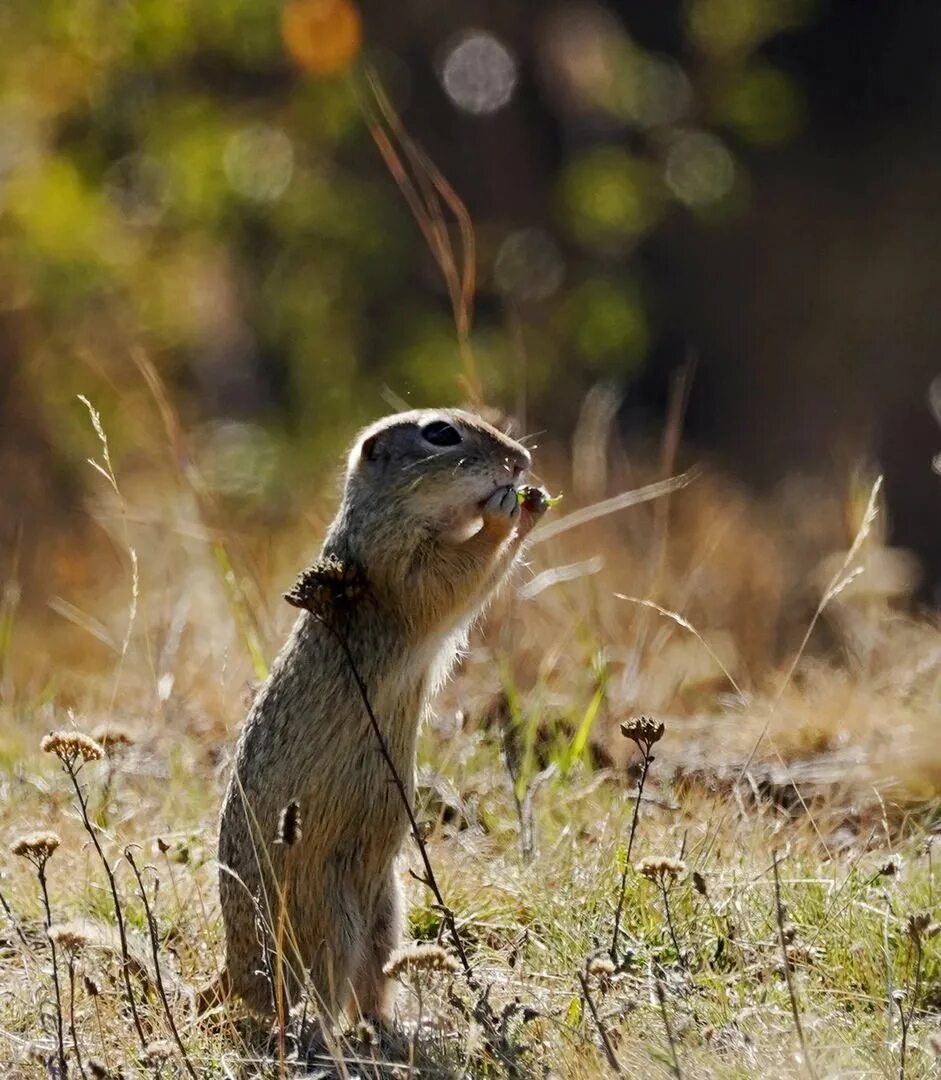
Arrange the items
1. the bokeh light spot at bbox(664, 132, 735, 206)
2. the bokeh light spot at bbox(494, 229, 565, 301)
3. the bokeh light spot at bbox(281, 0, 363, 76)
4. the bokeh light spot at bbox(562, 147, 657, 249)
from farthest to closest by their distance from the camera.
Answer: the bokeh light spot at bbox(494, 229, 565, 301)
the bokeh light spot at bbox(664, 132, 735, 206)
the bokeh light spot at bbox(562, 147, 657, 249)
the bokeh light spot at bbox(281, 0, 363, 76)

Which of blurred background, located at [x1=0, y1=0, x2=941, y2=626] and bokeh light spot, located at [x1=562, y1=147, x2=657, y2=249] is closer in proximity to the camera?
blurred background, located at [x1=0, y1=0, x2=941, y2=626]

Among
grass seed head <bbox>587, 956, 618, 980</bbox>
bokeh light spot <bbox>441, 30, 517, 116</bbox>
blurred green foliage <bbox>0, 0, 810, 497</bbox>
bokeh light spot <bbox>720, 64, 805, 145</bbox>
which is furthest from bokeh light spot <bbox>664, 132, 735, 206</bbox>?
grass seed head <bbox>587, 956, 618, 980</bbox>

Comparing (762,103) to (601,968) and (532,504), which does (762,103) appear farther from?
(601,968)

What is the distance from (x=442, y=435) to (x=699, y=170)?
13221 mm

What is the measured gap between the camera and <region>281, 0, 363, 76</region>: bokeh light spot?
1338 cm

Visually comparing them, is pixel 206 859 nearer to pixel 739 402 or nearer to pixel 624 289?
pixel 624 289

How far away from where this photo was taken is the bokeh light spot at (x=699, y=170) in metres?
16.1

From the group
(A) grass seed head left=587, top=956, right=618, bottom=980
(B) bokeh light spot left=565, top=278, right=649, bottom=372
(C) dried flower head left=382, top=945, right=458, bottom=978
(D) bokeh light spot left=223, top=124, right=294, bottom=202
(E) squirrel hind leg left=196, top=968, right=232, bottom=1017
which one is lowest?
(C) dried flower head left=382, top=945, right=458, bottom=978

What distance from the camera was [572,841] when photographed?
4008 mm

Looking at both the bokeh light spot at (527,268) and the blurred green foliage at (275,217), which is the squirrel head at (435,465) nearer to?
the blurred green foliage at (275,217)

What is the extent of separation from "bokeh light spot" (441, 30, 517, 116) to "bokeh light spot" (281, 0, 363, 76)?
3.44m

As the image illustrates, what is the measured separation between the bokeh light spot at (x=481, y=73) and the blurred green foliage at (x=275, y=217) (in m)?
0.49

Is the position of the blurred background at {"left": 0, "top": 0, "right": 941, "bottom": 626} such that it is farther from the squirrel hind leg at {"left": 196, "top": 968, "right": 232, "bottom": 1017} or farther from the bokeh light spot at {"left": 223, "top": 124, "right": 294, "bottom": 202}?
the squirrel hind leg at {"left": 196, "top": 968, "right": 232, "bottom": 1017}

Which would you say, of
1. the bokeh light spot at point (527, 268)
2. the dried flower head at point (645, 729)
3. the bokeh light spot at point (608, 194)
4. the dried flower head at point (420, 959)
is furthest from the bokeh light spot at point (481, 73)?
the dried flower head at point (420, 959)
